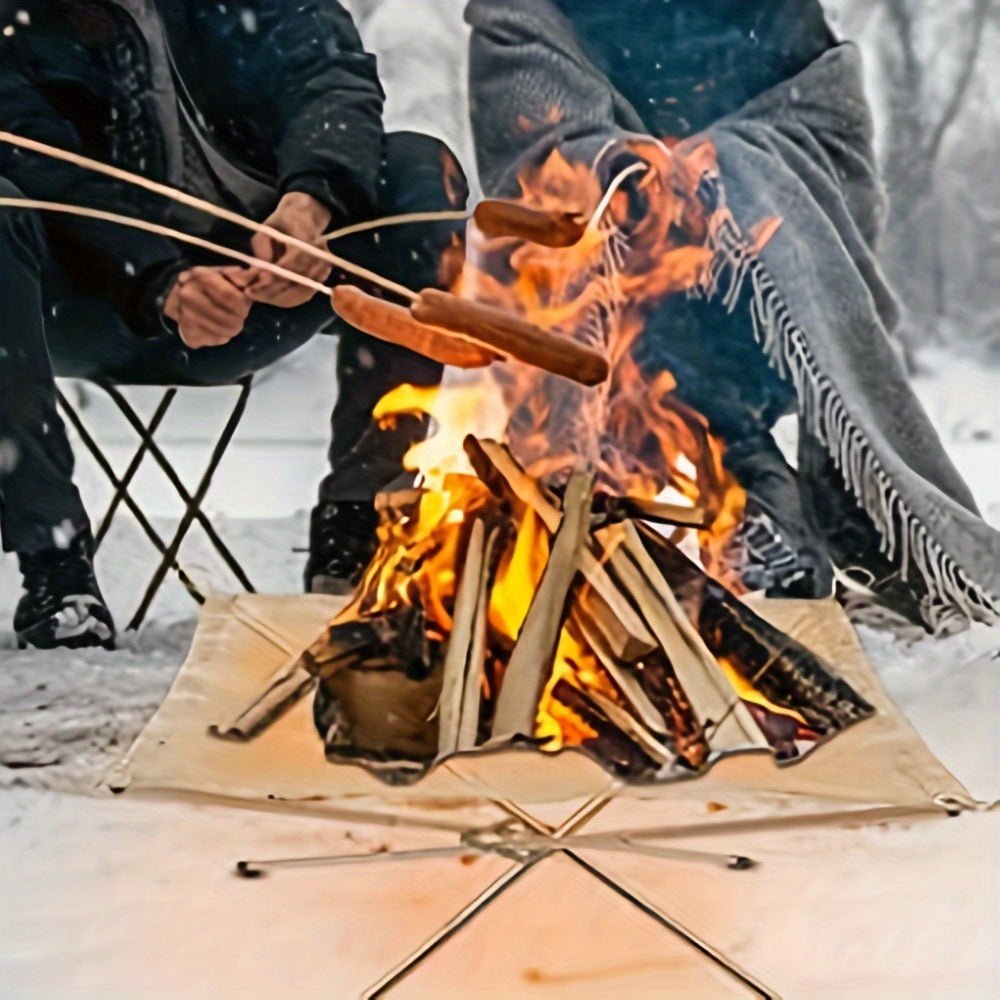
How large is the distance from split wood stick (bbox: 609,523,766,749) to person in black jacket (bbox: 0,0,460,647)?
0.55m

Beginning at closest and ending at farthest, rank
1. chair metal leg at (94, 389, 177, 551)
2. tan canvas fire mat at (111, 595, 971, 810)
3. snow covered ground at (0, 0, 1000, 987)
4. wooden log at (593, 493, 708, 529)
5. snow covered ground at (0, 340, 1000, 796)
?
tan canvas fire mat at (111, 595, 971, 810)
wooden log at (593, 493, 708, 529)
snow covered ground at (0, 0, 1000, 987)
snow covered ground at (0, 340, 1000, 796)
chair metal leg at (94, 389, 177, 551)

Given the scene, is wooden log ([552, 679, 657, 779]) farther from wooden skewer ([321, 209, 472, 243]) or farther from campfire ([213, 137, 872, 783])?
wooden skewer ([321, 209, 472, 243])

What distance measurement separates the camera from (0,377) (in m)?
1.48

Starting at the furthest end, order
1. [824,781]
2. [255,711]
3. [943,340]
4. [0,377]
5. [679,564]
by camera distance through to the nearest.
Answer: [943,340] → [0,377] → [679,564] → [255,711] → [824,781]

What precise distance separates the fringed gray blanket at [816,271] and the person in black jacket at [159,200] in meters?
0.15

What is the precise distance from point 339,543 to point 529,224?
0.53 metres

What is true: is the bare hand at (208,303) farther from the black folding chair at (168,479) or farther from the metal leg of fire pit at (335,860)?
the metal leg of fire pit at (335,860)

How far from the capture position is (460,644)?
1.04m

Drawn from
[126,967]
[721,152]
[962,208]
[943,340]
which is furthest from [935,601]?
[126,967]

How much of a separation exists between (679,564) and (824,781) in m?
0.34

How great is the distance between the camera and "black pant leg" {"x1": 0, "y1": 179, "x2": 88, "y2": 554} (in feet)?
4.85

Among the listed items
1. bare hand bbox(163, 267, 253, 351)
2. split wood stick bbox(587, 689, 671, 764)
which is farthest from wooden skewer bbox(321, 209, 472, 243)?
split wood stick bbox(587, 689, 671, 764)

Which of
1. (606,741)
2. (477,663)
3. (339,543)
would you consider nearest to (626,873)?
(606,741)

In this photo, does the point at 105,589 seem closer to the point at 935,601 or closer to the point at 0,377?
the point at 0,377
